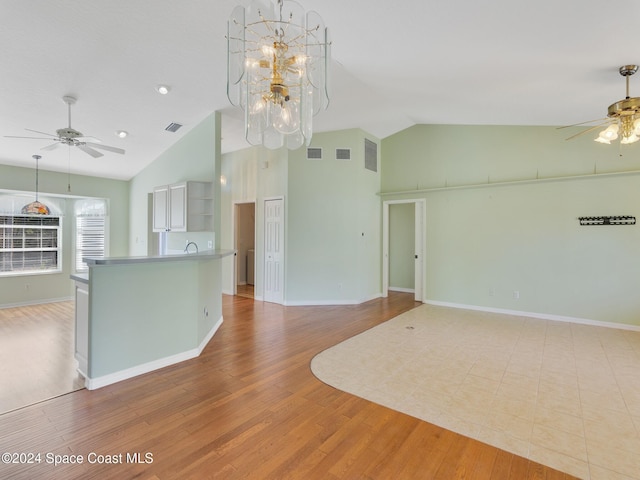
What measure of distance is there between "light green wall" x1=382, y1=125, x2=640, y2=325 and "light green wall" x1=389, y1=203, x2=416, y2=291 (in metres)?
1.24

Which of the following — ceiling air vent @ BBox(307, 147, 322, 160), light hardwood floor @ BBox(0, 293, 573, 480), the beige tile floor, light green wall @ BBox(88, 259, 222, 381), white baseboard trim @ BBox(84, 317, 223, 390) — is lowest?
light hardwood floor @ BBox(0, 293, 573, 480)

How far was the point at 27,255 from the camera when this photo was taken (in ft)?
21.3

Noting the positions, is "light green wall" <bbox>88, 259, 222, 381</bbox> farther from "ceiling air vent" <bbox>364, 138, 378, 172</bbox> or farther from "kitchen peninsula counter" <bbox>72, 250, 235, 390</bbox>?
"ceiling air vent" <bbox>364, 138, 378, 172</bbox>

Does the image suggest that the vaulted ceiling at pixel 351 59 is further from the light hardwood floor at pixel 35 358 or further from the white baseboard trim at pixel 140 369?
the white baseboard trim at pixel 140 369

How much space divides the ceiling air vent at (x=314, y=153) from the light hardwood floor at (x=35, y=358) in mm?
4769

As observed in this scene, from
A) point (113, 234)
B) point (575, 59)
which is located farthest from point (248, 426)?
point (113, 234)

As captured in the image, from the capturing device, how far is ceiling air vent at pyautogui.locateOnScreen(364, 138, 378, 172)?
6.50 meters

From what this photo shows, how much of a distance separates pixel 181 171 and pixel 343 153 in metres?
3.05

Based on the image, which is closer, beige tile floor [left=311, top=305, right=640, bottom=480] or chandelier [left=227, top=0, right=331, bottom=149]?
beige tile floor [left=311, top=305, right=640, bottom=480]

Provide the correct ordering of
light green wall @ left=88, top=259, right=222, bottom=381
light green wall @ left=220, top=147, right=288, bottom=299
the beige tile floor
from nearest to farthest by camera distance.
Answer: the beige tile floor → light green wall @ left=88, top=259, right=222, bottom=381 → light green wall @ left=220, top=147, right=288, bottom=299

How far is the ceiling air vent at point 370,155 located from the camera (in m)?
6.50

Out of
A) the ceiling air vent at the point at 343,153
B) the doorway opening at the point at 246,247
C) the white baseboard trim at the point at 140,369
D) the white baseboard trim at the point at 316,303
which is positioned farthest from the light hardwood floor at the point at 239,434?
the doorway opening at the point at 246,247

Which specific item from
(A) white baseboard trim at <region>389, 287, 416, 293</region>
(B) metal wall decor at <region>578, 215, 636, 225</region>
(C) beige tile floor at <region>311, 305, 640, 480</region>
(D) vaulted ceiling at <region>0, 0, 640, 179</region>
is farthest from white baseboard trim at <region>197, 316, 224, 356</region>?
(B) metal wall decor at <region>578, 215, 636, 225</region>

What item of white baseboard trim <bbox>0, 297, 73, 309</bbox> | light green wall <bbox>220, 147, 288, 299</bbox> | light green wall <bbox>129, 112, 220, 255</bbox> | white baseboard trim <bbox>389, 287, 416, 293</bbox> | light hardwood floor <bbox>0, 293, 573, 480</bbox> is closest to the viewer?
light hardwood floor <bbox>0, 293, 573, 480</bbox>
